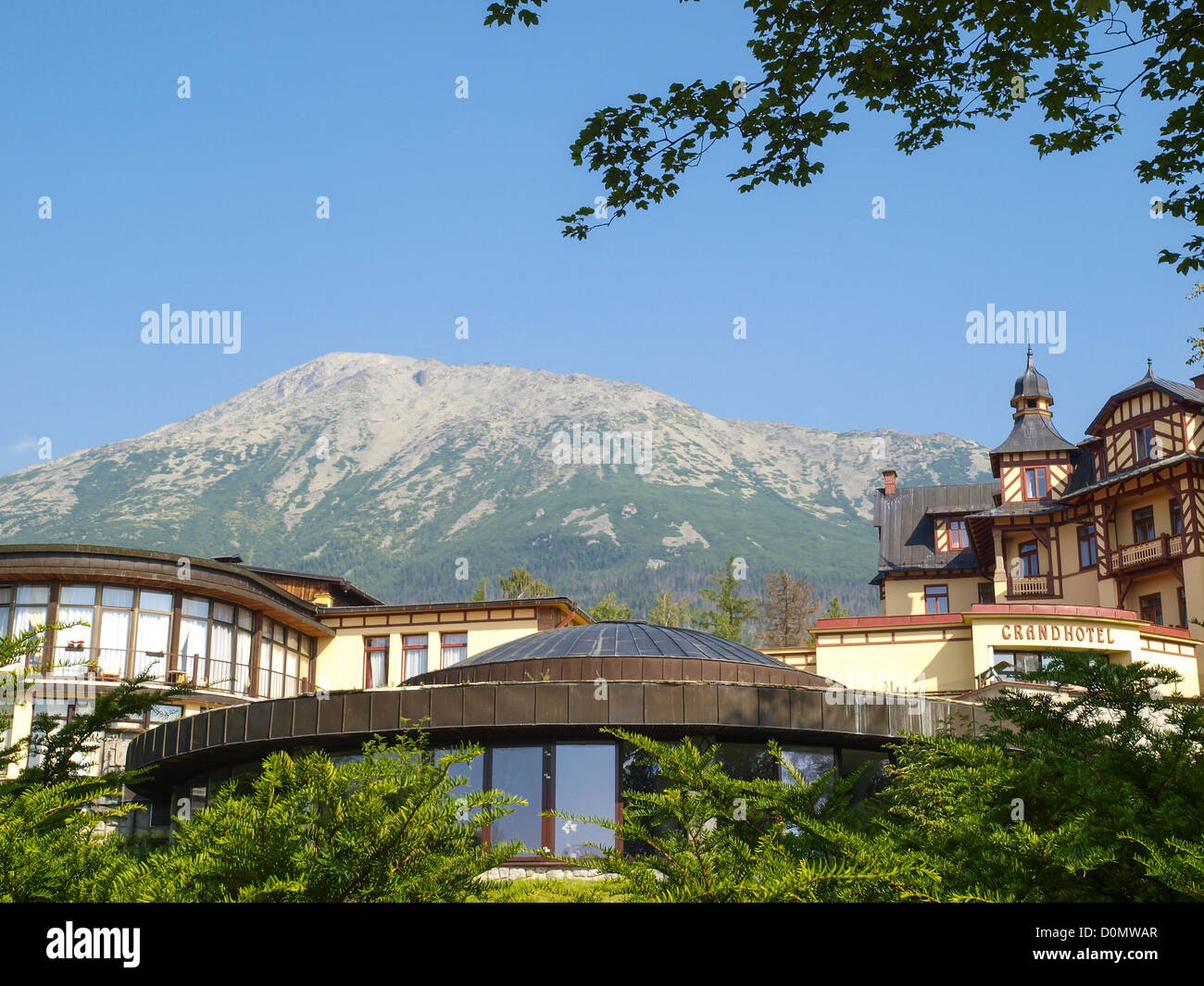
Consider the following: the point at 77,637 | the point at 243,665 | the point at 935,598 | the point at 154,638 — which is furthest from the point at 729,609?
the point at 77,637

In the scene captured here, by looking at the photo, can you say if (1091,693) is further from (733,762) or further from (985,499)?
(985,499)

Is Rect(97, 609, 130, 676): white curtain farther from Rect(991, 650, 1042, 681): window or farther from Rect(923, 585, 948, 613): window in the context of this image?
Rect(923, 585, 948, 613): window

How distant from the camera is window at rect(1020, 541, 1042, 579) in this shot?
47281mm

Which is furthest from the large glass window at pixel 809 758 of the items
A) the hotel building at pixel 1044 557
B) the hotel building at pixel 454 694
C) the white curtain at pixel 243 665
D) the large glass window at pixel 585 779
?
the white curtain at pixel 243 665

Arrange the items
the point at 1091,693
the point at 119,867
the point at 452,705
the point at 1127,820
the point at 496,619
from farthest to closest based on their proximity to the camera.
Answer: the point at 496,619, the point at 452,705, the point at 1091,693, the point at 119,867, the point at 1127,820

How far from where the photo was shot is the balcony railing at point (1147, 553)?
134 feet

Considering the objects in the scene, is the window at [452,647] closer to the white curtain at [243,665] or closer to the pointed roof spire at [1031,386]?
the white curtain at [243,665]

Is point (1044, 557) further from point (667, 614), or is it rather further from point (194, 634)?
point (667, 614)

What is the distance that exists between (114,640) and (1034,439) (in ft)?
Result: 118

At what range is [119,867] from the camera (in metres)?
6.29

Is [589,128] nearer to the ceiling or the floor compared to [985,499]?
nearer to the floor
